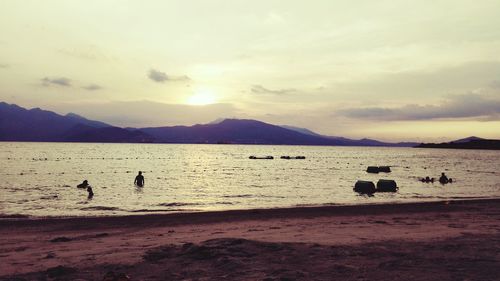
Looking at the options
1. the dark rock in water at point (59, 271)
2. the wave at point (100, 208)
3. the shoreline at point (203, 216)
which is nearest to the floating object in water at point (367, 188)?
the shoreline at point (203, 216)

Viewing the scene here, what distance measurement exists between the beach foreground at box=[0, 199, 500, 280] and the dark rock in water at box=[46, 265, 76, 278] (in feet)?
0.08

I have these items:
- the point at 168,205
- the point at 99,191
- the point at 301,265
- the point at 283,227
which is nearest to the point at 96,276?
the point at 301,265

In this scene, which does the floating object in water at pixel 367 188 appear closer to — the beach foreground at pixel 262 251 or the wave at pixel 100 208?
the beach foreground at pixel 262 251

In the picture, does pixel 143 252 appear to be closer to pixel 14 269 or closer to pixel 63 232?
pixel 14 269

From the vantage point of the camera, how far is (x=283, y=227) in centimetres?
1897

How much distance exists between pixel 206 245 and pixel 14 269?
5.20m

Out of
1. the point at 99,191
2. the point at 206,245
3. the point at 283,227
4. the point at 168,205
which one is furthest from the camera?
the point at 99,191

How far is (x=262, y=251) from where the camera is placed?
11938mm

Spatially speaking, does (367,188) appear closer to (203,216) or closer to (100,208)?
(203,216)

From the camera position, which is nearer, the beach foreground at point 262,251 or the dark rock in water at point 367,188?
the beach foreground at point 262,251

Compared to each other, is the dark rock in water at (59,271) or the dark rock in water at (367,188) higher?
the dark rock in water at (59,271)

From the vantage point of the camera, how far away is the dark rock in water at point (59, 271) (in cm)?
1024

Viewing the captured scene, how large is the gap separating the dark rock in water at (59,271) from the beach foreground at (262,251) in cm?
2

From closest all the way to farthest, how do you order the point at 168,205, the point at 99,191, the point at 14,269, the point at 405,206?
1. the point at 14,269
2. the point at 405,206
3. the point at 168,205
4. the point at 99,191
